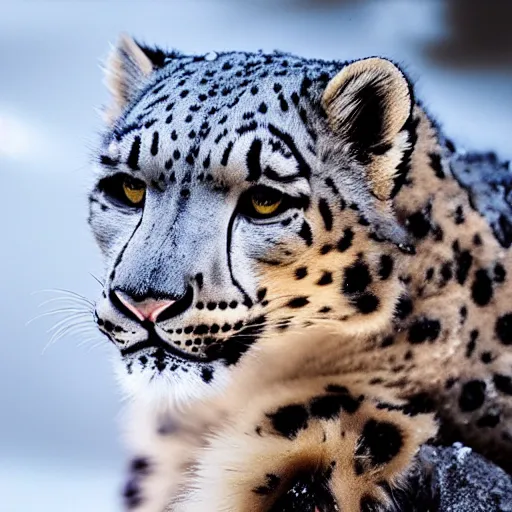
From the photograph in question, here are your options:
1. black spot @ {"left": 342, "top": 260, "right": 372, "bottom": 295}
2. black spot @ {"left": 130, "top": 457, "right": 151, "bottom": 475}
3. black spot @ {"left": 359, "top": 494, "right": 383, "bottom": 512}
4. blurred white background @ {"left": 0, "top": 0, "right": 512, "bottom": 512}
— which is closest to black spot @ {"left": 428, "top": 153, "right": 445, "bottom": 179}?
blurred white background @ {"left": 0, "top": 0, "right": 512, "bottom": 512}

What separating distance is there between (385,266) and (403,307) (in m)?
0.08

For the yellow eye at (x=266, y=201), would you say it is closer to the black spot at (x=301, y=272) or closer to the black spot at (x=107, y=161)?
the black spot at (x=301, y=272)

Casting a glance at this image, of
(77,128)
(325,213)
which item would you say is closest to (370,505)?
(325,213)

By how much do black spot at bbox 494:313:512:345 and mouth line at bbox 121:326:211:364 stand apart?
49 cm

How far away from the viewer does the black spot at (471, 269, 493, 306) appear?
1251 mm

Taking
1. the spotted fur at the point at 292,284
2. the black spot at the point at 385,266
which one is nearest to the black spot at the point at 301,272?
the spotted fur at the point at 292,284

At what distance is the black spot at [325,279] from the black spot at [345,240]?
4cm

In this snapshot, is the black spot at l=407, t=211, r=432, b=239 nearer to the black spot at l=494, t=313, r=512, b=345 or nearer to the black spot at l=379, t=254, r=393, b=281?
the black spot at l=379, t=254, r=393, b=281

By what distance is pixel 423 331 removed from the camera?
1.24 meters

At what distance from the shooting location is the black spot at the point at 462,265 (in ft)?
4.08

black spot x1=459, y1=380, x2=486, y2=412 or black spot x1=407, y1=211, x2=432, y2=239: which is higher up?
black spot x1=407, y1=211, x2=432, y2=239

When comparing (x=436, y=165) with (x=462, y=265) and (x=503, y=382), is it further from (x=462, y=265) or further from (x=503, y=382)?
(x=503, y=382)

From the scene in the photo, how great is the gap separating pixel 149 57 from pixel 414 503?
86 cm

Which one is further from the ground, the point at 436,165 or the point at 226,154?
the point at 436,165
